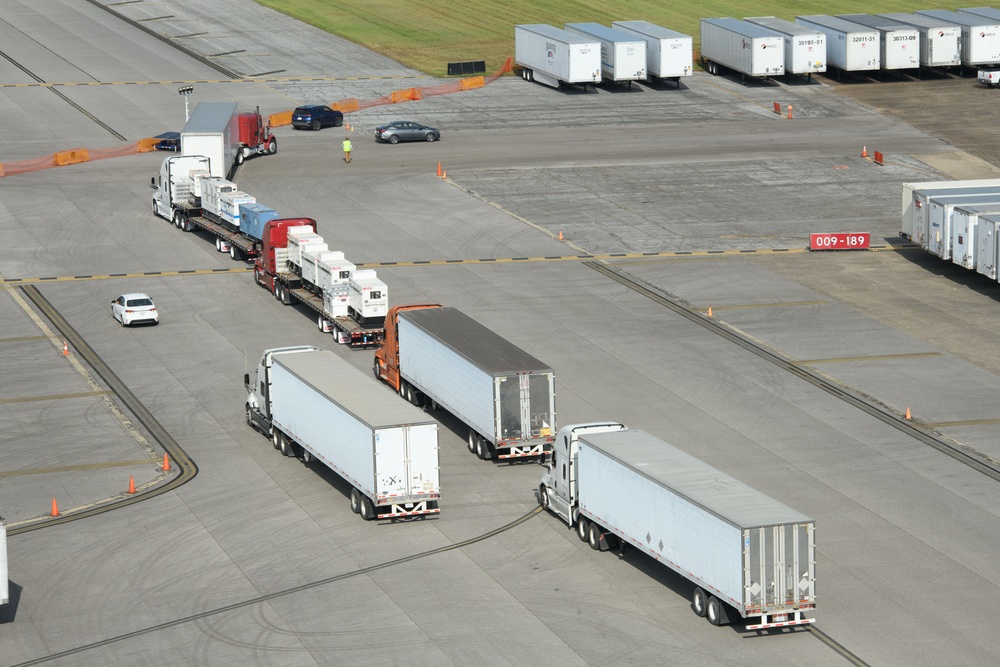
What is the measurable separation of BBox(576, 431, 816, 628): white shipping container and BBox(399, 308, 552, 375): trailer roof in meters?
6.87

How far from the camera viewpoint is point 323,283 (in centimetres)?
6328

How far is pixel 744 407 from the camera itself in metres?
54.1

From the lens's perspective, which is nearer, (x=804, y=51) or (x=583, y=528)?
(x=583, y=528)

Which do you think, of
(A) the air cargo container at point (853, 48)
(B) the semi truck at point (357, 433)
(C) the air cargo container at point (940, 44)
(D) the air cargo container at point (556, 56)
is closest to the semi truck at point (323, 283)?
(B) the semi truck at point (357, 433)

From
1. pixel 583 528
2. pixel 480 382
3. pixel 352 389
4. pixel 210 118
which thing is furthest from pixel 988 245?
pixel 210 118

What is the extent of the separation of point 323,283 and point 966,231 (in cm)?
3000

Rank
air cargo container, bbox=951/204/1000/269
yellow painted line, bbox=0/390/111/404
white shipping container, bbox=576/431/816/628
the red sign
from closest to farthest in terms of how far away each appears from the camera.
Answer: white shipping container, bbox=576/431/816/628, yellow painted line, bbox=0/390/111/404, air cargo container, bbox=951/204/1000/269, the red sign

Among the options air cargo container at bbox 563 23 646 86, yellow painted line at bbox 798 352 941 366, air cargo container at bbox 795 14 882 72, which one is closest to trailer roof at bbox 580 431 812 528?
yellow painted line at bbox 798 352 941 366

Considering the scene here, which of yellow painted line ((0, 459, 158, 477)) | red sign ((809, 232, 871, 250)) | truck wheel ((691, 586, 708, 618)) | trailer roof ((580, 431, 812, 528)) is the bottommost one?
red sign ((809, 232, 871, 250))

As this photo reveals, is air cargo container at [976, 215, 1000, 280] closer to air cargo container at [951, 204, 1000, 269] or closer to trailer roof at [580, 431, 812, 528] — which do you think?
air cargo container at [951, 204, 1000, 269]

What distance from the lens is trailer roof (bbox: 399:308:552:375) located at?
48.2 m

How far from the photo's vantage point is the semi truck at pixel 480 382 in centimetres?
4772

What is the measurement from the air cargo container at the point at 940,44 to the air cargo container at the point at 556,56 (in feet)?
83.9

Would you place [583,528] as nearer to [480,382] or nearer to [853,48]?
[480,382]
